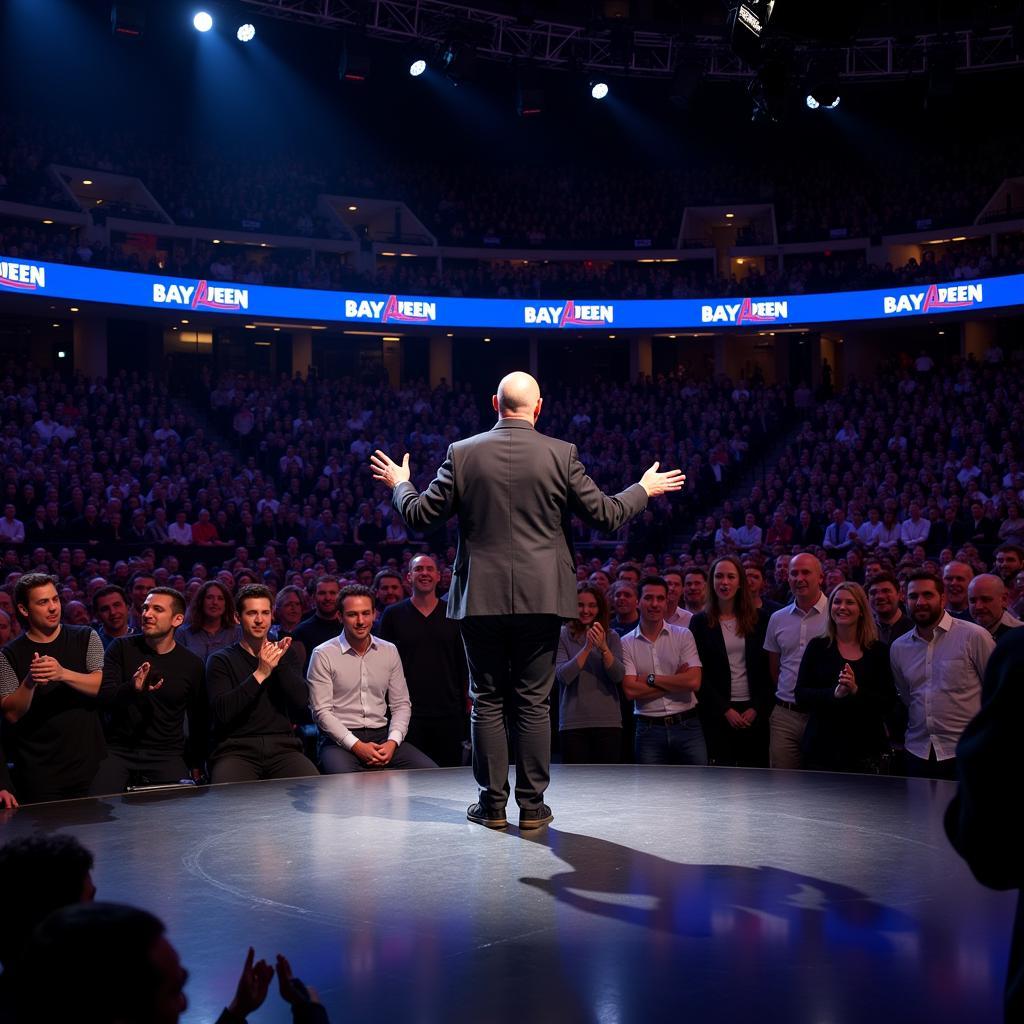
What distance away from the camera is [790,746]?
508 cm

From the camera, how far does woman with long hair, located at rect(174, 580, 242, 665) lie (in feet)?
19.7

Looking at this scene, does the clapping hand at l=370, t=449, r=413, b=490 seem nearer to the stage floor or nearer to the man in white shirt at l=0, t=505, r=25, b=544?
A: the stage floor

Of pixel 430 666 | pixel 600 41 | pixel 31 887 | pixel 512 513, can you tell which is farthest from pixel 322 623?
pixel 600 41

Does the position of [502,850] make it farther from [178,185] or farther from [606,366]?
[606,366]

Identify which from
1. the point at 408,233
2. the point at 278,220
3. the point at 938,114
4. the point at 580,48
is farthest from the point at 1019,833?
the point at 938,114

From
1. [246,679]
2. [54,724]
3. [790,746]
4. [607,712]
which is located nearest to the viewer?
[54,724]

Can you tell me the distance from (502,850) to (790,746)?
2.22 meters

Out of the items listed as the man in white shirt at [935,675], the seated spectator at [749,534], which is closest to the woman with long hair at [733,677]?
the man in white shirt at [935,675]

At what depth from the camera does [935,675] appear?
459 centimetres

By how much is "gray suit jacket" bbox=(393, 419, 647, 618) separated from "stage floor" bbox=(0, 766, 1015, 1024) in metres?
0.70

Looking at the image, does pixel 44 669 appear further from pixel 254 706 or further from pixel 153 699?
pixel 254 706

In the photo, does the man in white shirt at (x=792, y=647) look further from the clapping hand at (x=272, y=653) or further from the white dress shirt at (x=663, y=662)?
the clapping hand at (x=272, y=653)

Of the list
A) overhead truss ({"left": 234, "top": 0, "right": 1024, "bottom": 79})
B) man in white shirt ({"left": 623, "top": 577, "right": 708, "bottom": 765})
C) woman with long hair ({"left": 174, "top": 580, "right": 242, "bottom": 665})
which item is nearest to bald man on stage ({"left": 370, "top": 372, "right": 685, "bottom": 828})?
man in white shirt ({"left": 623, "top": 577, "right": 708, "bottom": 765})

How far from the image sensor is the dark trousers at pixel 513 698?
3.55 meters
